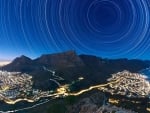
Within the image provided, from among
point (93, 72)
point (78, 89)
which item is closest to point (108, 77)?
point (93, 72)

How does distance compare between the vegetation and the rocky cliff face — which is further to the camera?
the vegetation

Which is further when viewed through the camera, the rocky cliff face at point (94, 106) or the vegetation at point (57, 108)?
the vegetation at point (57, 108)

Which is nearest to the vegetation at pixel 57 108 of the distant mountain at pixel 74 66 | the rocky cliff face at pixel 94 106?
the rocky cliff face at pixel 94 106

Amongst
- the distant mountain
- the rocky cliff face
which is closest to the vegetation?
the rocky cliff face

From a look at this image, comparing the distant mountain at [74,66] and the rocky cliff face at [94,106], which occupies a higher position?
the distant mountain at [74,66]

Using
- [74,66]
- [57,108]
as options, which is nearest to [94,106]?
[57,108]

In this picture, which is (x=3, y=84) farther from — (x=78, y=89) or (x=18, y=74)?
(x=78, y=89)

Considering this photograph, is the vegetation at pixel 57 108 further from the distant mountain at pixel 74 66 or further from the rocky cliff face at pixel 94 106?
the distant mountain at pixel 74 66

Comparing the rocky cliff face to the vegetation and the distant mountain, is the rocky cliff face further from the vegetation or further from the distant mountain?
the distant mountain
